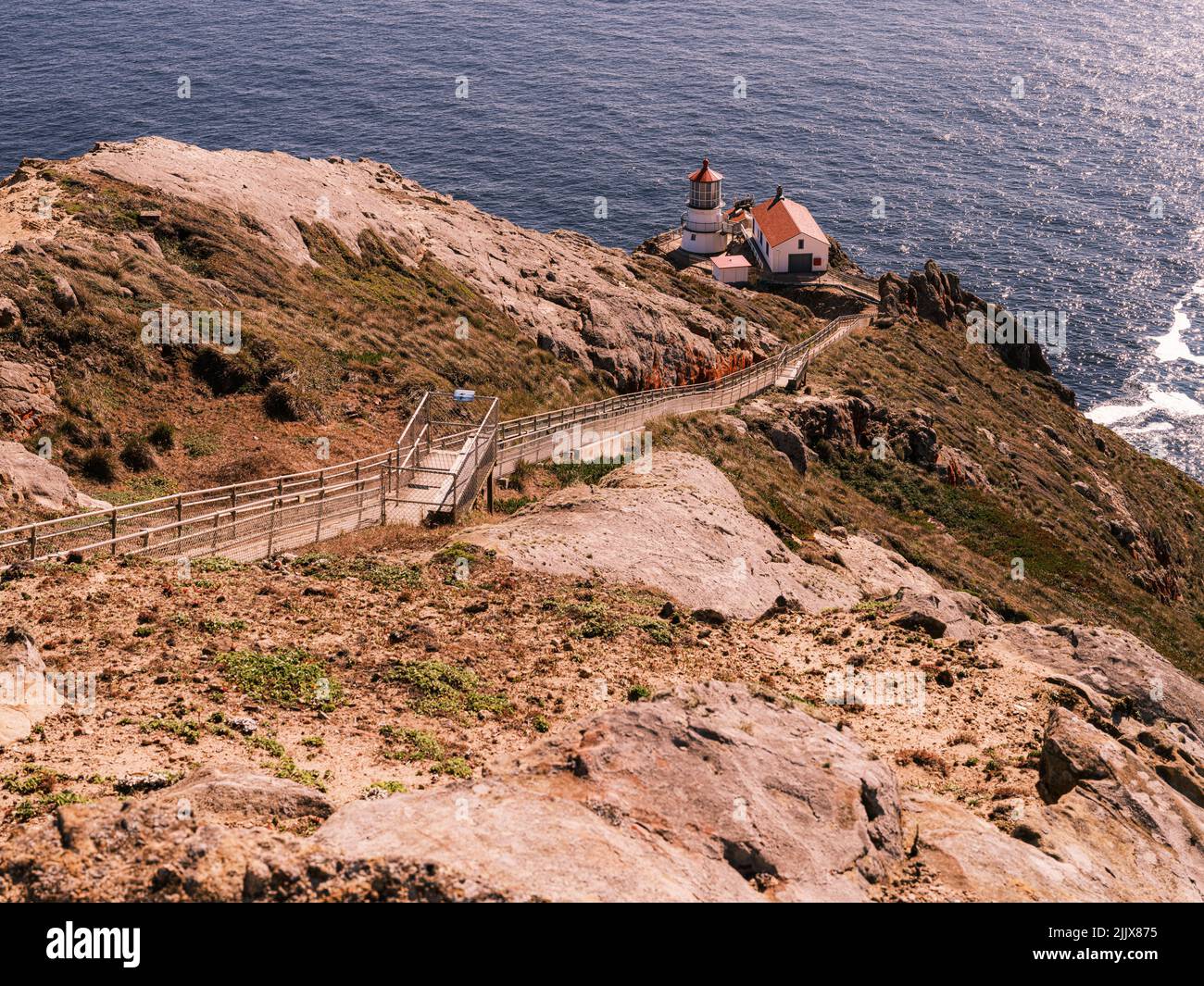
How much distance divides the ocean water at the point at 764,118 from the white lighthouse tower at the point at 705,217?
1095 cm

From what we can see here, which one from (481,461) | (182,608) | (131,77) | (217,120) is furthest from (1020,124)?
(182,608)

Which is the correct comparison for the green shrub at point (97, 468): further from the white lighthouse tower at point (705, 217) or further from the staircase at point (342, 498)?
the white lighthouse tower at point (705, 217)

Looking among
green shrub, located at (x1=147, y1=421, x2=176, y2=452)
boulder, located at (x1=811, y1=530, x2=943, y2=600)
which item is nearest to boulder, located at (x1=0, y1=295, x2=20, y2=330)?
green shrub, located at (x1=147, y1=421, x2=176, y2=452)

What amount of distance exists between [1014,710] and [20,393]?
2663 centimetres

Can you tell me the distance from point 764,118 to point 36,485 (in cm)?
12822

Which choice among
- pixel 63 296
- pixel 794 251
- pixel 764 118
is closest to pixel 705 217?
pixel 794 251

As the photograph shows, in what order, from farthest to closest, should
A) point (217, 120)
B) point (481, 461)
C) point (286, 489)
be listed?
1. point (217, 120)
2. point (481, 461)
3. point (286, 489)

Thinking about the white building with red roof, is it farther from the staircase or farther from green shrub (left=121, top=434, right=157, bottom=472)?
green shrub (left=121, top=434, right=157, bottom=472)

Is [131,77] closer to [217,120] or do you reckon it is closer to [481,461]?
[217,120]

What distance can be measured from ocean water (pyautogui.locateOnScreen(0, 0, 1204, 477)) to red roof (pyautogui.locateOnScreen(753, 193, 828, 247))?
1420 centimetres

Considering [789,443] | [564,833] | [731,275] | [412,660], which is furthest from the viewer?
[731,275]

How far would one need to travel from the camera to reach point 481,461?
31.6 m

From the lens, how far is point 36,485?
24.7 metres

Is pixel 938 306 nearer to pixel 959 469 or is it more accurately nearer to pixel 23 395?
pixel 959 469
